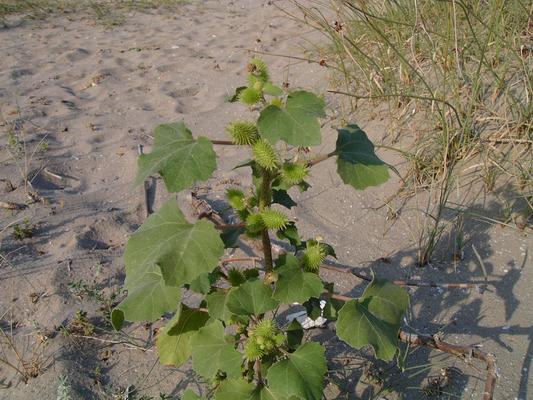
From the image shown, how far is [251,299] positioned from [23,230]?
1.62 metres

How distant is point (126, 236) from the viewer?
99.3 inches

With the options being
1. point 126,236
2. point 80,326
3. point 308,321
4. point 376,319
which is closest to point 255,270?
point 376,319

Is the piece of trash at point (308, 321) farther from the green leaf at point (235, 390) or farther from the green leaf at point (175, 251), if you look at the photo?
the green leaf at point (175, 251)

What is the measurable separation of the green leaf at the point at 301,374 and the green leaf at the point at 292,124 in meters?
0.55

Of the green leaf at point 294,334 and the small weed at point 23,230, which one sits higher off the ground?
the green leaf at point 294,334

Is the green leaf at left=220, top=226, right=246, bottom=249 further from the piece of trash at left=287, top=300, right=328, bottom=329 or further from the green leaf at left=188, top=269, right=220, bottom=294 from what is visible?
the piece of trash at left=287, top=300, right=328, bottom=329

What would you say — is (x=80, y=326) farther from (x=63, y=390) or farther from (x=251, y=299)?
(x=251, y=299)

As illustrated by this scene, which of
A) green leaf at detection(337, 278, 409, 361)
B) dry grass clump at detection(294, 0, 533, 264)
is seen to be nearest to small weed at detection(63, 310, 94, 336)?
green leaf at detection(337, 278, 409, 361)

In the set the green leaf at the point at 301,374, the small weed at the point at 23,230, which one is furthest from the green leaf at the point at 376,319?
the small weed at the point at 23,230

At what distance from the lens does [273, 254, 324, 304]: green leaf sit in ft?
3.94

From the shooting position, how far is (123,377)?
5.95ft

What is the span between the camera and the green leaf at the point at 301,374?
116 centimetres

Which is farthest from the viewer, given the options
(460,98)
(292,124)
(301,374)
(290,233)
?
(460,98)

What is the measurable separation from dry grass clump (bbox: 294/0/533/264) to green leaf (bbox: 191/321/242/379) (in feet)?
3.90
